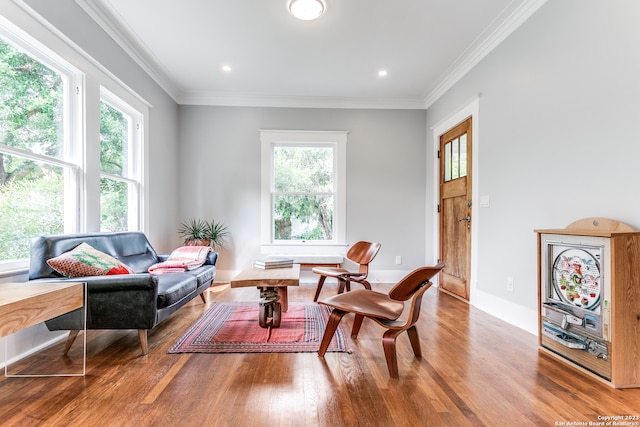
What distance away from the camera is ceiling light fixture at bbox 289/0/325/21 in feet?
8.00

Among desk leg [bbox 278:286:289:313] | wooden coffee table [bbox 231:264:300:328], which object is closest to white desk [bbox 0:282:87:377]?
wooden coffee table [bbox 231:264:300:328]

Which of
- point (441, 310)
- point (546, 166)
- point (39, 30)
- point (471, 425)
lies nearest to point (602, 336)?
point (471, 425)

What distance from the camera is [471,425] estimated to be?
1342 mm

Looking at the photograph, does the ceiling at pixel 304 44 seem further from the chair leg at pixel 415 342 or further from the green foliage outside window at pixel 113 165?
the chair leg at pixel 415 342

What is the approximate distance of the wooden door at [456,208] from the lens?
339cm

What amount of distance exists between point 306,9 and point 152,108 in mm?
2314

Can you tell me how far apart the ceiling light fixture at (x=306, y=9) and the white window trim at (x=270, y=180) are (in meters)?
1.89

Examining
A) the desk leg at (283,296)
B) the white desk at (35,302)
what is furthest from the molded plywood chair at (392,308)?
the white desk at (35,302)

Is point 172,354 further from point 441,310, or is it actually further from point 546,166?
point 546,166

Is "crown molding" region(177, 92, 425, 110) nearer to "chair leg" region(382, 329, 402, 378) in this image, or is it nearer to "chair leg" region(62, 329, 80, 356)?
"chair leg" region(62, 329, 80, 356)

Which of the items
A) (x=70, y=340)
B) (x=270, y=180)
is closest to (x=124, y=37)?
(x=270, y=180)

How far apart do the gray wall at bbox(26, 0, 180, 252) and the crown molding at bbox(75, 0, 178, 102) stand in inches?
1.9

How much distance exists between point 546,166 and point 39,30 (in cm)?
387

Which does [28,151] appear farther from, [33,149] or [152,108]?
[152,108]
